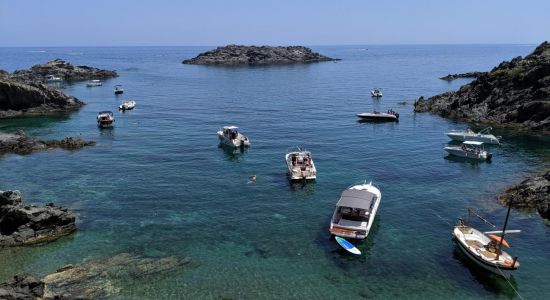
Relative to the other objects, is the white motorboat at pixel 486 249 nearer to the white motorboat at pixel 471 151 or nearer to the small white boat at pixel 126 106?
the white motorboat at pixel 471 151

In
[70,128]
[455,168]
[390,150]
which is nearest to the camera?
[455,168]

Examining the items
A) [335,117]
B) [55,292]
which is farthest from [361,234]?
[335,117]

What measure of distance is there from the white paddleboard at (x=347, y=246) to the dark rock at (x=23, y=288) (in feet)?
72.1

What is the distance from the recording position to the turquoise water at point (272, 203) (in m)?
33.1

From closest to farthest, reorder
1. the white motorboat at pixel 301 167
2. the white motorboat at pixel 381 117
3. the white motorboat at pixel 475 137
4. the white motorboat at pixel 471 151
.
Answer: the white motorboat at pixel 301 167
the white motorboat at pixel 471 151
the white motorboat at pixel 475 137
the white motorboat at pixel 381 117

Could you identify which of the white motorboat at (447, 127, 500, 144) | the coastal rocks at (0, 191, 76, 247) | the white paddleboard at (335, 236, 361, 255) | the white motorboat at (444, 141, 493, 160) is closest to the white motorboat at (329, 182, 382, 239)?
the white paddleboard at (335, 236, 361, 255)

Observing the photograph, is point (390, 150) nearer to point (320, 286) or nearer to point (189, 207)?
point (189, 207)

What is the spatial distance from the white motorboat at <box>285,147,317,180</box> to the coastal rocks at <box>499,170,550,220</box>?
20.6 metres

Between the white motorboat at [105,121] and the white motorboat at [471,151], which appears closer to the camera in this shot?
the white motorboat at [471,151]

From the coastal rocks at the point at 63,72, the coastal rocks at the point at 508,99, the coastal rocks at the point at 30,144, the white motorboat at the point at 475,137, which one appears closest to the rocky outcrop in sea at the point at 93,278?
Result: the coastal rocks at the point at 30,144

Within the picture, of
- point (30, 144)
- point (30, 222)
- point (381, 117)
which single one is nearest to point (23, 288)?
point (30, 222)

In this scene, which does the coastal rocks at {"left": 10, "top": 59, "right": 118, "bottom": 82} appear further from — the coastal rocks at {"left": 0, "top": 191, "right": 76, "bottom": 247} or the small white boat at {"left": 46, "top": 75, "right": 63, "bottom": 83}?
the coastal rocks at {"left": 0, "top": 191, "right": 76, "bottom": 247}

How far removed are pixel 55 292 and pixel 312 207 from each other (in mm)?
24691

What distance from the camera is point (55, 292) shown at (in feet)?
101
